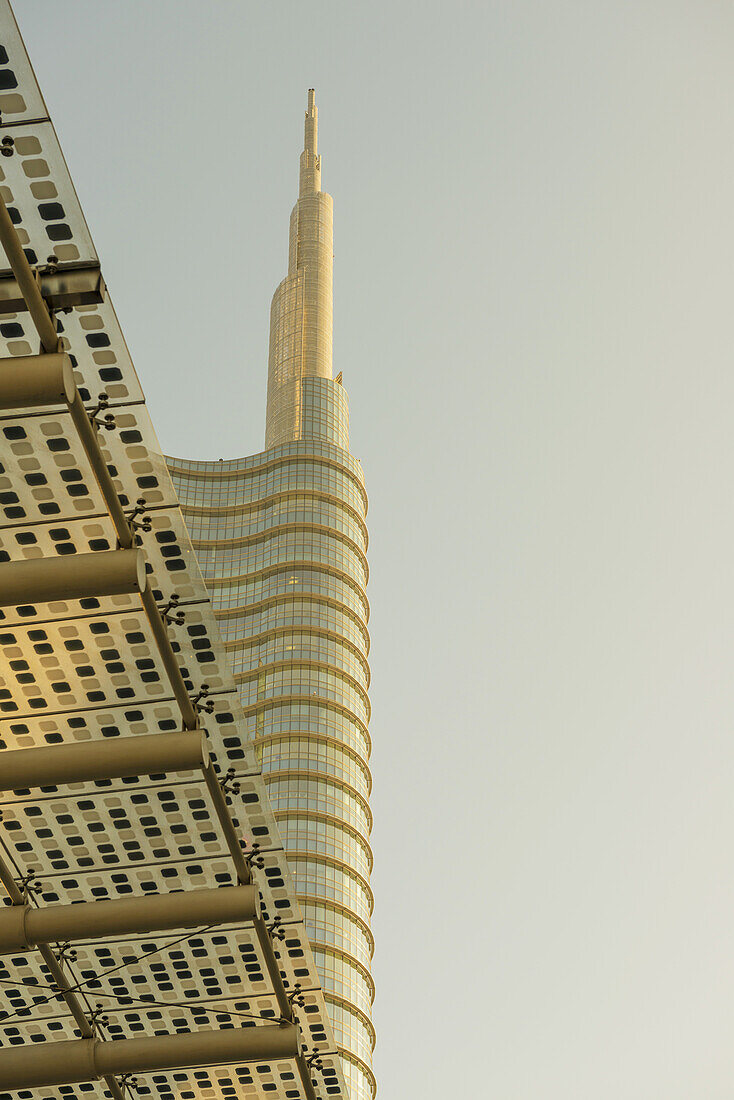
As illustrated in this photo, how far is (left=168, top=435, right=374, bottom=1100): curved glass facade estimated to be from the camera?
86.2 meters

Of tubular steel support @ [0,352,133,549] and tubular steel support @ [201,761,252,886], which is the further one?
tubular steel support @ [201,761,252,886]

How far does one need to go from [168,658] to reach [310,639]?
7974cm

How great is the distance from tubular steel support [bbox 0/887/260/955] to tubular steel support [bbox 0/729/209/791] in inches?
81.7

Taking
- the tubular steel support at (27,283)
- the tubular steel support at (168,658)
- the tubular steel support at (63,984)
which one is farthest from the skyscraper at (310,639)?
the tubular steel support at (27,283)

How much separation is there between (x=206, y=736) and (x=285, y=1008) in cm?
529

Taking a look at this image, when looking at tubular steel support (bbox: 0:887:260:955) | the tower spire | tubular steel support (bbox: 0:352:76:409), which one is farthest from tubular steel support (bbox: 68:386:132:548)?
the tower spire

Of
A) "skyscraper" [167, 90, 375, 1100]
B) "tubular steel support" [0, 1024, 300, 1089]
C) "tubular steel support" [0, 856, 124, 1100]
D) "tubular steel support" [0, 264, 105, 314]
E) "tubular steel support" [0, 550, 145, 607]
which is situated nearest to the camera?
"tubular steel support" [0, 264, 105, 314]

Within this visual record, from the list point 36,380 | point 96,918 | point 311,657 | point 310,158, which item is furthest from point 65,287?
point 310,158

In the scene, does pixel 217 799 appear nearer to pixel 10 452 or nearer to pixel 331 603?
pixel 10 452

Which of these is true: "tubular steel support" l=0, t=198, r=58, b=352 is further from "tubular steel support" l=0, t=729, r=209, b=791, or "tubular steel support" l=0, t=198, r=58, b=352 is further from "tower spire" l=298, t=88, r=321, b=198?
"tower spire" l=298, t=88, r=321, b=198

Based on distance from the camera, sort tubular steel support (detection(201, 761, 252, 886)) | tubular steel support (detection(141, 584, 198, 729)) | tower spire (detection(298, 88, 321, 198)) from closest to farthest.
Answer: tubular steel support (detection(141, 584, 198, 729)), tubular steel support (detection(201, 761, 252, 886)), tower spire (detection(298, 88, 321, 198))

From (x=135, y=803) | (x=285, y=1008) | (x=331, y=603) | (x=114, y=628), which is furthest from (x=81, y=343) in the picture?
(x=331, y=603)

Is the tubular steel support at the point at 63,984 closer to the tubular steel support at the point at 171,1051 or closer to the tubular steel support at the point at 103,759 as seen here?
the tubular steel support at the point at 171,1051

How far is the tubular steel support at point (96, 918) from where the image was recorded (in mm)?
19625
